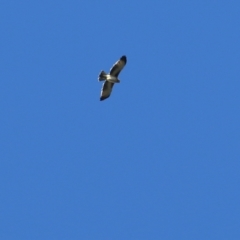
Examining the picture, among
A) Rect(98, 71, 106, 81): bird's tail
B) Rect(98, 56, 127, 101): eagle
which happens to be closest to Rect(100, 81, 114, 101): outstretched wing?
Rect(98, 56, 127, 101): eagle

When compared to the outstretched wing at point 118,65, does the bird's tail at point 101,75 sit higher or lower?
lower

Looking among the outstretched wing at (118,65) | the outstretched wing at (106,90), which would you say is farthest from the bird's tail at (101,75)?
the outstretched wing at (106,90)

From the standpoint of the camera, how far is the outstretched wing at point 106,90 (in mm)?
51856

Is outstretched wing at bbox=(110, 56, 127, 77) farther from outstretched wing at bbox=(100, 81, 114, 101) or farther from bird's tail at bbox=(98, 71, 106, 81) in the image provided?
outstretched wing at bbox=(100, 81, 114, 101)

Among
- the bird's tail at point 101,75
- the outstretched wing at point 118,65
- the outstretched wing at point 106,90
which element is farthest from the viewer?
the outstretched wing at point 106,90

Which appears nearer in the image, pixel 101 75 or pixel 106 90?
pixel 101 75

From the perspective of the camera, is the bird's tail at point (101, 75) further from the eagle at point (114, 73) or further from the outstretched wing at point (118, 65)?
the outstretched wing at point (118, 65)

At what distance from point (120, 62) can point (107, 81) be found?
1242 millimetres

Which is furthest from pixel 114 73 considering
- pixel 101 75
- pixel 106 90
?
pixel 106 90

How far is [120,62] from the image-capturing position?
5084cm

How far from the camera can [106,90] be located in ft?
171

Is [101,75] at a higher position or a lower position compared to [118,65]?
lower

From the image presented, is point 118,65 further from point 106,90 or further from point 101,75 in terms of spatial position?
point 106,90

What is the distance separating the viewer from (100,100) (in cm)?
5238
